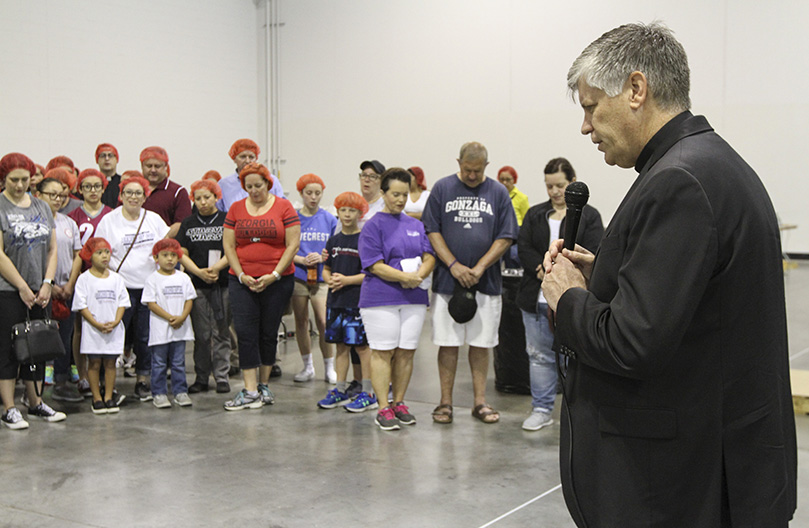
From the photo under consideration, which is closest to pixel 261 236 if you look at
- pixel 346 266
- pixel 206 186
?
pixel 346 266

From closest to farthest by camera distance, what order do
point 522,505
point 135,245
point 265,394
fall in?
point 522,505
point 265,394
point 135,245

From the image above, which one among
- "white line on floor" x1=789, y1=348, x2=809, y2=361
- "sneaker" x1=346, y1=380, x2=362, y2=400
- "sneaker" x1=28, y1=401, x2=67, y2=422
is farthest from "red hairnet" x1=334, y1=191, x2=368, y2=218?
"white line on floor" x1=789, y1=348, x2=809, y2=361

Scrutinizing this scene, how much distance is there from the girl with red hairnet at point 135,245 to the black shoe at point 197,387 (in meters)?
0.31

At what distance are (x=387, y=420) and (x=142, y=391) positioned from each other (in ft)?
6.55

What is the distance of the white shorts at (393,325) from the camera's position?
5.01 meters

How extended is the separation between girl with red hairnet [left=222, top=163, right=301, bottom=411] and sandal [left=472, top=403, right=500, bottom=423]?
1466 millimetres

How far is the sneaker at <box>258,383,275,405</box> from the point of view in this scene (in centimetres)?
564

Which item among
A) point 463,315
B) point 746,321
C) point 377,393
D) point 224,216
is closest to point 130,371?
point 224,216

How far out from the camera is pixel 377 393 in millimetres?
5109

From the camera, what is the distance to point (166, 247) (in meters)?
5.57

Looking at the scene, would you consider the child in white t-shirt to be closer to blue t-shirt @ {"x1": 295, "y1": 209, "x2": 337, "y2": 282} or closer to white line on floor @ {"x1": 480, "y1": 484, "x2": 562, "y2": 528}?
blue t-shirt @ {"x1": 295, "y1": 209, "x2": 337, "y2": 282}

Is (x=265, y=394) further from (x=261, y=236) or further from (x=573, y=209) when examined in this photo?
(x=573, y=209)

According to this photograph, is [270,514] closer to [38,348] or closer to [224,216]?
[38,348]

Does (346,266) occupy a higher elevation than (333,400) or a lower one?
higher
